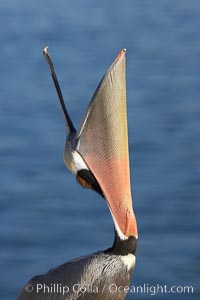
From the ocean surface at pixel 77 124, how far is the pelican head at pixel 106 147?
2.04 metres

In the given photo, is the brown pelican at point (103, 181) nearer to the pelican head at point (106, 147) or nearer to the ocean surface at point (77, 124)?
the pelican head at point (106, 147)

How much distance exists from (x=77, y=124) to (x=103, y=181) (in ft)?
9.85

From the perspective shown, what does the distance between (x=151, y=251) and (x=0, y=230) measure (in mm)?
641

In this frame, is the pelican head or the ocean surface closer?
the pelican head

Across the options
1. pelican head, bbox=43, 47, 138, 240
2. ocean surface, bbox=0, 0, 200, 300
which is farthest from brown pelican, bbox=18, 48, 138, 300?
ocean surface, bbox=0, 0, 200, 300

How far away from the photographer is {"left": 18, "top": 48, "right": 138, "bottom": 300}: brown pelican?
3.01m

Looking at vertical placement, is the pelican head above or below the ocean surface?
below

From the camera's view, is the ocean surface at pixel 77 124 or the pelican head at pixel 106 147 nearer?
the pelican head at pixel 106 147

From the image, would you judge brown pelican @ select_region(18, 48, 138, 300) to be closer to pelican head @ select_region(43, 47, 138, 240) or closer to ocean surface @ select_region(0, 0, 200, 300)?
pelican head @ select_region(43, 47, 138, 240)

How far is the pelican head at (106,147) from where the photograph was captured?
3004 mm

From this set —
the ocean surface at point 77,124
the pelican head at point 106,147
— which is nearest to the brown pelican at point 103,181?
the pelican head at point 106,147

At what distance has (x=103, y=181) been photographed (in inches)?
122

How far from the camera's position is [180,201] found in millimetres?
5809

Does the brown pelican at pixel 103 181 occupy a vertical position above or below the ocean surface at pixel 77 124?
below
